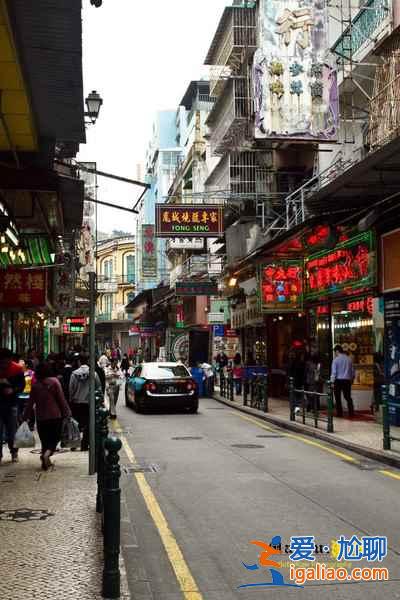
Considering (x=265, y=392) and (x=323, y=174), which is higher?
(x=323, y=174)

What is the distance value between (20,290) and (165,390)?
695cm

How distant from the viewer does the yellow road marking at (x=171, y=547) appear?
594 cm

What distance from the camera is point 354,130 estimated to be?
77.8ft

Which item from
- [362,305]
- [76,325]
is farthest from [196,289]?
[362,305]

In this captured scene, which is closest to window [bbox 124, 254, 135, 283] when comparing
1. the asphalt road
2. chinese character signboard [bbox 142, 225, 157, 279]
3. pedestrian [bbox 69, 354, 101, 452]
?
chinese character signboard [bbox 142, 225, 157, 279]

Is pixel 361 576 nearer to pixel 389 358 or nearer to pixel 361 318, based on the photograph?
pixel 389 358

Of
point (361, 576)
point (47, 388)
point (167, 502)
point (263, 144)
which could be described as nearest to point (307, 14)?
point (263, 144)

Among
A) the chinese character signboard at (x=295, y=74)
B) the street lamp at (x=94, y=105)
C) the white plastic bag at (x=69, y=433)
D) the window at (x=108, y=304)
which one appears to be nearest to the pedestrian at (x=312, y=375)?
the chinese character signboard at (x=295, y=74)

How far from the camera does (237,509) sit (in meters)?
8.80

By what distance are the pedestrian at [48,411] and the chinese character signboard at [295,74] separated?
13.1 metres

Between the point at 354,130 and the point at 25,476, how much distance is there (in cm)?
1677

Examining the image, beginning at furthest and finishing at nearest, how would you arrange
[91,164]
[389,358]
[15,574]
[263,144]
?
[263,144] < [91,164] < [389,358] < [15,574]

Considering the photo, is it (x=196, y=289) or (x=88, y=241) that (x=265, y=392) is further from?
(x=88, y=241)

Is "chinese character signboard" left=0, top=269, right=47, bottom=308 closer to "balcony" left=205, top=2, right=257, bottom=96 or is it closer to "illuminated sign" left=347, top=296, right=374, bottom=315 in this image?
"illuminated sign" left=347, top=296, right=374, bottom=315
